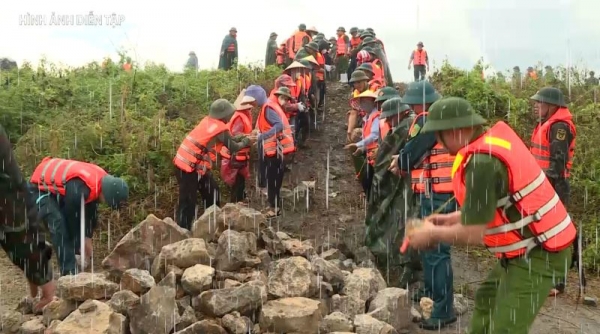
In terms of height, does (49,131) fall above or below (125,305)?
above

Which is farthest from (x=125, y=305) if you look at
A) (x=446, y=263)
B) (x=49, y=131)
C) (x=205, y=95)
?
(x=205, y=95)

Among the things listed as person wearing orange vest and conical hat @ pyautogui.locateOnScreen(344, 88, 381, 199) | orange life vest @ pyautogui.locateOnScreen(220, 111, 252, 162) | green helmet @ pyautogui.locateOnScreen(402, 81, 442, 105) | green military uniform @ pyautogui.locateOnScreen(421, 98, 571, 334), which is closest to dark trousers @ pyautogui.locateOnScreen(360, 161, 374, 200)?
person wearing orange vest and conical hat @ pyautogui.locateOnScreen(344, 88, 381, 199)

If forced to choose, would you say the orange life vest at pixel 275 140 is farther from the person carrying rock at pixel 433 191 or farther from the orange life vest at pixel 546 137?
the orange life vest at pixel 546 137

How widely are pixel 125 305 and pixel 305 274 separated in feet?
4.67

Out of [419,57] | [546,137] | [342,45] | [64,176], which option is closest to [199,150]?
[64,176]

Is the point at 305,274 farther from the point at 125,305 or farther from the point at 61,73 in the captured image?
the point at 61,73

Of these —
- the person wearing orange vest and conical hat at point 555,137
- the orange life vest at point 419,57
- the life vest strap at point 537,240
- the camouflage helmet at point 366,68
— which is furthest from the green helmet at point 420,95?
the orange life vest at point 419,57

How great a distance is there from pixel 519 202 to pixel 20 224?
8.74 ft

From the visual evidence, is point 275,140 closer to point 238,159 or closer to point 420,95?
point 238,159

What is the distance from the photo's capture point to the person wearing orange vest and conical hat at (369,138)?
735 cm

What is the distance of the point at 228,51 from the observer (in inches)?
681

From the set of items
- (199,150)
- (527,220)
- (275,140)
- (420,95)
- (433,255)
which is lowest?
(433,255)

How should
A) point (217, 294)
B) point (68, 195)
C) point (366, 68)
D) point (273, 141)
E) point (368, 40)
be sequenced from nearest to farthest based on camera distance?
1. point (217, 294)
2. point (68, 195)
3. point (273, 141)
4. point (366, 68)
5. point (368, 40)

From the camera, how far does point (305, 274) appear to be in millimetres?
5109
